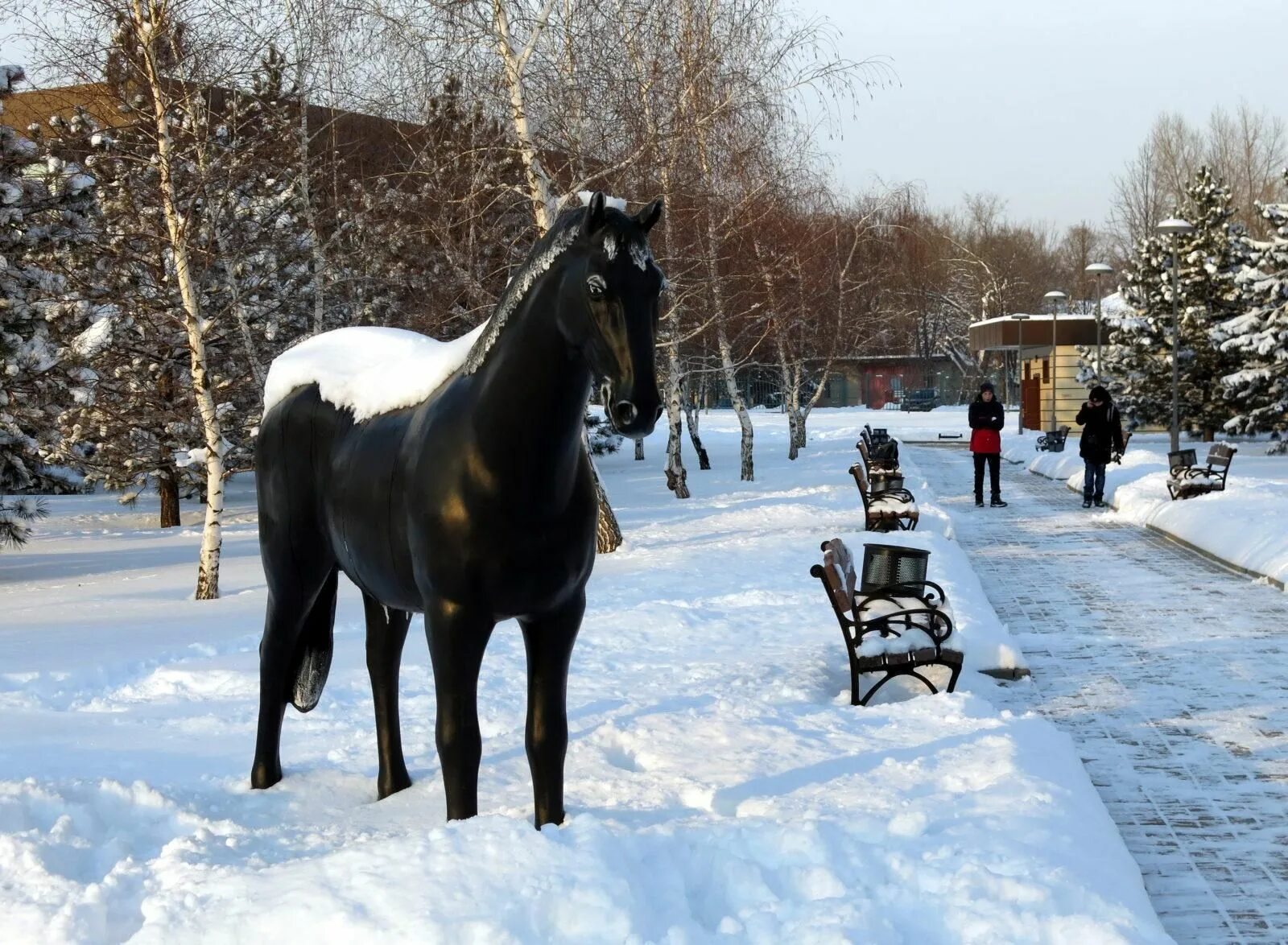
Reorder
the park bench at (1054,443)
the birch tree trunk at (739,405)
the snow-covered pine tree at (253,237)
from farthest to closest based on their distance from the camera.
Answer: the park bench at (1054,443) < the birch tree trunk at (739,405) < the snow-covered pine tree at (253,237)

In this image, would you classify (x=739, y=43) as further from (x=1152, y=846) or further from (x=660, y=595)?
(x=1152, y=846)

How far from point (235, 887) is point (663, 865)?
1254mm

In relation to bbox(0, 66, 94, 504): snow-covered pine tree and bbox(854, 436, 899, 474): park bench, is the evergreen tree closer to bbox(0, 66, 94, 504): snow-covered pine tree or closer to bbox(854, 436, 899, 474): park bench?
bbox(0, 66, 94, 504): snow-covered pine tree

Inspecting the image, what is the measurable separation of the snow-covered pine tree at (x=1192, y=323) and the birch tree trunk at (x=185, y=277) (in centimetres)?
3199

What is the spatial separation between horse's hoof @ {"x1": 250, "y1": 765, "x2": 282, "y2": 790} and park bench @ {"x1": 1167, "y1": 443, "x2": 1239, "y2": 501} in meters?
16.2

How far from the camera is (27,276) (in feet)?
53.2

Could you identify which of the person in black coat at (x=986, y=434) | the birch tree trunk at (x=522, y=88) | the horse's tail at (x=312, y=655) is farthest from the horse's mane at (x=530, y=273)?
the person in black coat at (x=986, y=434)

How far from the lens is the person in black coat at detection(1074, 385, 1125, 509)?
20719 millimetres

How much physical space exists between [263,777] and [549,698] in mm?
1887

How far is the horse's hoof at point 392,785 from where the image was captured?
600 centimetres

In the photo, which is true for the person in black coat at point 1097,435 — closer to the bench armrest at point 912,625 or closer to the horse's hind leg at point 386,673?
the bench armrest at point 912,625

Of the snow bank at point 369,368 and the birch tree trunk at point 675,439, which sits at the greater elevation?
the snow bank at point 369,368

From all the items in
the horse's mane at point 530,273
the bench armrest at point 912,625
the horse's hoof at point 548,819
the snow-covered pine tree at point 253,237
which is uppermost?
the snow-covered pine tree at point 253,237

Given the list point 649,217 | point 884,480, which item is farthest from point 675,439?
point 649,217
